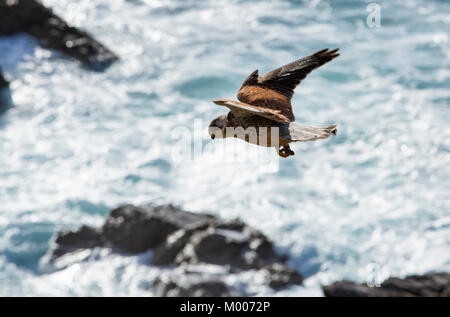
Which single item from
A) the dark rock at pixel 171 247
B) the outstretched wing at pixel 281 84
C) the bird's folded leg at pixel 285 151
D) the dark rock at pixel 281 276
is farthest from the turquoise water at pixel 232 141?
the bird's folded leg at pixel 285 151

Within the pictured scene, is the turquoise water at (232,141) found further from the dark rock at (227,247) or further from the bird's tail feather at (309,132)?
the bird's tail feather at (309,132)

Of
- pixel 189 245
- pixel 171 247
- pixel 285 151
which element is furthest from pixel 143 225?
pixel 285 151

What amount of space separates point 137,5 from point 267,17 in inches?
226

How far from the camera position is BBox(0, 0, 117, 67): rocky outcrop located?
2464 cm

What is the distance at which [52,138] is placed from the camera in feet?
72.4

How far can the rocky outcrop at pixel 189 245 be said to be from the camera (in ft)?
46.3

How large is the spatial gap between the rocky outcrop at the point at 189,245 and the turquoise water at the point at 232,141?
402 millimetres

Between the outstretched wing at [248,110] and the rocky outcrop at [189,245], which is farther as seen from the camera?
the rocky outcrop at [189,245]

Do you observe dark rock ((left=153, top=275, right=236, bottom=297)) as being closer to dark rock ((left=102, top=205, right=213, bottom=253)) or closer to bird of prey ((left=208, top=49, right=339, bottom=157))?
dark rock ((left=102, top=205, right=213, bottom=253))

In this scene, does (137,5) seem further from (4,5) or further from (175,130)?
(175,130)

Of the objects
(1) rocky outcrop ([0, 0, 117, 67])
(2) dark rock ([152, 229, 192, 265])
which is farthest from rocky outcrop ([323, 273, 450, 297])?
(1) rocky outcrop ([0, 0, 117, 67])

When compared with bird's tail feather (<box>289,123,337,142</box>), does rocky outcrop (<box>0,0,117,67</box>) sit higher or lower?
higher

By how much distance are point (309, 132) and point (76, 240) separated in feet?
37.8

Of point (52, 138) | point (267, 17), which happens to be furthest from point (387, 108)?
point (52, 138)
